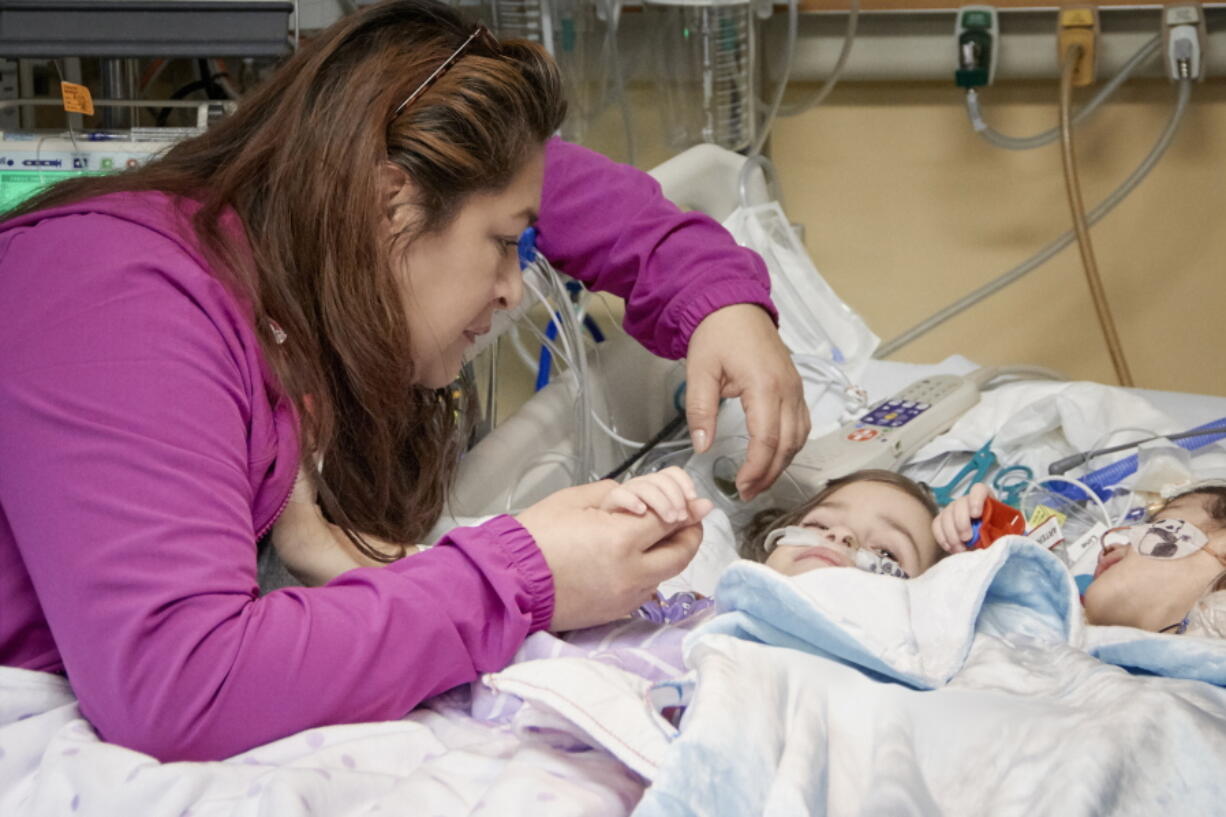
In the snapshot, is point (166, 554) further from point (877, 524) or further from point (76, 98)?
point (76, 98)

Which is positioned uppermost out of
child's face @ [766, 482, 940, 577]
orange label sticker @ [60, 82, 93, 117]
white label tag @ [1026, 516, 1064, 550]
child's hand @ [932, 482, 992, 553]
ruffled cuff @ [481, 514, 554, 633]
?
orange label sticker @ [60, 82, 93, 117]

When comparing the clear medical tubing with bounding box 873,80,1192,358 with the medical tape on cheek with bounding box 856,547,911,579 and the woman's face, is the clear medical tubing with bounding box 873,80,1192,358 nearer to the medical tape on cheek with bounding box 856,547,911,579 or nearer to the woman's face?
the medical tape on cheek with bounding box 856,547,911,579

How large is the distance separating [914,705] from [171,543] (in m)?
0.58

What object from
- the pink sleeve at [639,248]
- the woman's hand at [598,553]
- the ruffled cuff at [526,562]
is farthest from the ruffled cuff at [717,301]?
the ruffled cuff at [526,562]

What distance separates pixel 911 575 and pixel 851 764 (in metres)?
0.80

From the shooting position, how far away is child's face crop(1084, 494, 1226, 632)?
4.70 feet

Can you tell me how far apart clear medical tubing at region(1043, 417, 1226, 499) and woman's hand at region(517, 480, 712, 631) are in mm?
836

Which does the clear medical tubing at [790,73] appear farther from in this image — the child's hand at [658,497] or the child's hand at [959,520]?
the child's hand at [658,497]

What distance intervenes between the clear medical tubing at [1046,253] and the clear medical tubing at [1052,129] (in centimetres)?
9

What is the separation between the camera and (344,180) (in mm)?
1158

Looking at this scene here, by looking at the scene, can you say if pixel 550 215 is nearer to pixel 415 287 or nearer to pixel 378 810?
pixel 415 287

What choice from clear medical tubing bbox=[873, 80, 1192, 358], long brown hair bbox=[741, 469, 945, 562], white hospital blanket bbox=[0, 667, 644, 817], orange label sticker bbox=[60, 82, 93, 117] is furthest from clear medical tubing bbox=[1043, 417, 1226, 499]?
orange label sticker bbox=[60, 82, 93, 117]

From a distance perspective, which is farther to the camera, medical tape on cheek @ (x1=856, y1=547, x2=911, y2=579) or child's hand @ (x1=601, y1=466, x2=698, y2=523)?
medical tape on cheek @ (x1=856, y1=547, x2=911, y2=579)

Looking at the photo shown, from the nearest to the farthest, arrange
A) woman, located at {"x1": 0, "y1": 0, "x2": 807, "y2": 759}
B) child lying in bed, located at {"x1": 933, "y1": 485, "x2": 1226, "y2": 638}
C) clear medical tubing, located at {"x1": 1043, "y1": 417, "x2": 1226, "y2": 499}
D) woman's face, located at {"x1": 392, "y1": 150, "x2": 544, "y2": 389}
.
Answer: woman, located at {"x1": 0, "y1": 0, "x2": 807, "y2": 759}
woman's face, located at {"x1": 392, "y1": 150, "x2": 544, "y2": 389}
child lying in bed, located at {"x1": 933, "y1": 485, "x2": 1226, "y2": 638}
clear medical tubing, located at {"x1": 1043, "y1": 417, "x2": 1226, "y2": 499}
